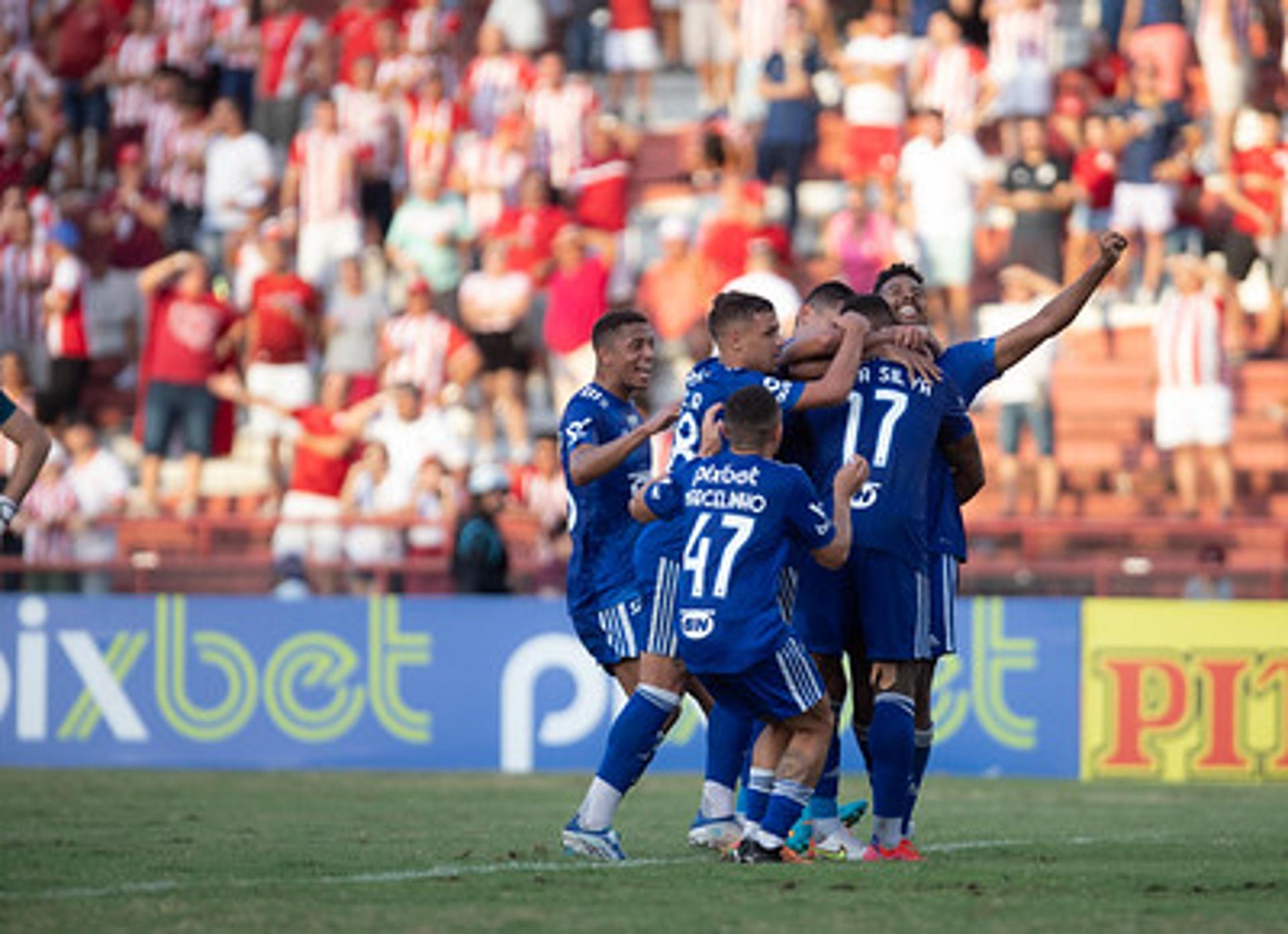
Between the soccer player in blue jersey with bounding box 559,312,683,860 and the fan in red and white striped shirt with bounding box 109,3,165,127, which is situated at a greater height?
the fan in red and white striped shirt with bounding box 109,3,165,127

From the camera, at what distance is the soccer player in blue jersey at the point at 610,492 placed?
35.2ft

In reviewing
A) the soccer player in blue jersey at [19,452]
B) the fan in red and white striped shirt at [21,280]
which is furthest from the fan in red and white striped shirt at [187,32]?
the soccer player in blue jersey at [19,452]

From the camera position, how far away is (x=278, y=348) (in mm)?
22219

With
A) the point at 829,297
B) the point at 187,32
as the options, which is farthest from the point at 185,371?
the point at 829,297

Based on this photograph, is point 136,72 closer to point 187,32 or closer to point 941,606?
point 187,32

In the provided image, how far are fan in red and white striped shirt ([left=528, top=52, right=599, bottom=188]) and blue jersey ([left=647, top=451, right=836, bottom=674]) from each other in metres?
13.6

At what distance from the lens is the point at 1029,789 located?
1648 cm

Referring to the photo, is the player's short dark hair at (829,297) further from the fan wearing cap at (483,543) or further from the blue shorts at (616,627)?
the fan wearing cap at (483,543)

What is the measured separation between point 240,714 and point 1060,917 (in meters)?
11.0

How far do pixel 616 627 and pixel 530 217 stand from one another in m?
11.6

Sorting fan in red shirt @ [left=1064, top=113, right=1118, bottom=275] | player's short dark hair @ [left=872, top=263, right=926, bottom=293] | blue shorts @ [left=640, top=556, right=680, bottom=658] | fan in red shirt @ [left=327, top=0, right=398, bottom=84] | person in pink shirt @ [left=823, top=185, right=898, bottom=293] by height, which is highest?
fan in red shirt @ [left=327, top=0, right=398, bottom=84]

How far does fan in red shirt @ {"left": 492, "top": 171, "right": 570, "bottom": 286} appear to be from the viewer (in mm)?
22375

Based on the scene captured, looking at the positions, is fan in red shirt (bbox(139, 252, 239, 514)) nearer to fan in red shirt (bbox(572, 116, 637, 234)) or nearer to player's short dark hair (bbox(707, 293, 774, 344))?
fan in red shirt (bbox(572, 116, 637, 234))

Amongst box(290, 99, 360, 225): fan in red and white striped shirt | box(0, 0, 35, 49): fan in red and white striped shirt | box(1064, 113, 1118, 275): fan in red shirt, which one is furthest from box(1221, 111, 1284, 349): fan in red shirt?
box(0, 0, 35, 49): fan in red and white striped shirt
